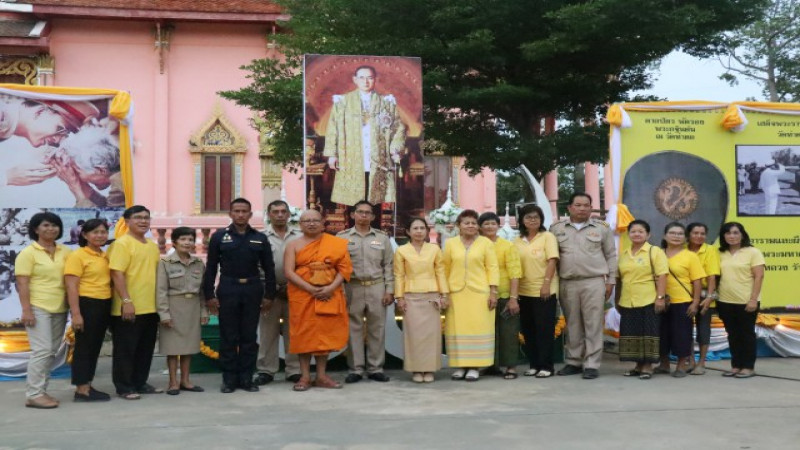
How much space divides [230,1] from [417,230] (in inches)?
419

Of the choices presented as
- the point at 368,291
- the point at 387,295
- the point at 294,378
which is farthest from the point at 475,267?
the point at 294,378

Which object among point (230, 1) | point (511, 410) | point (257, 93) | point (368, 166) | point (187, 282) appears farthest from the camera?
point (230, 1)

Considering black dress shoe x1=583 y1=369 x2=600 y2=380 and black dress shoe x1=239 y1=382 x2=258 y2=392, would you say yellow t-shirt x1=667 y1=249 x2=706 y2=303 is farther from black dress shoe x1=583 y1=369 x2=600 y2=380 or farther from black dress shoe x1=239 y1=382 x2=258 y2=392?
black dress shoe x1=239 y1=382 x2=258 y2=392

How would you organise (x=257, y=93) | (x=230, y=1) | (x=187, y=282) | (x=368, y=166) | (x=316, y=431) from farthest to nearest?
(x=230, y=1)
(x=257, y=93)
(x=368, y=166)
(x=187, y=282)
(x=316, y=431)

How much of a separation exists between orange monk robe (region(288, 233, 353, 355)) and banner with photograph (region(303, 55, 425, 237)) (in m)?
1.26

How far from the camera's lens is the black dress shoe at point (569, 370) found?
668 cm

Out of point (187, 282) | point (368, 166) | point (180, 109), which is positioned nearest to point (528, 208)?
point (368, 166)

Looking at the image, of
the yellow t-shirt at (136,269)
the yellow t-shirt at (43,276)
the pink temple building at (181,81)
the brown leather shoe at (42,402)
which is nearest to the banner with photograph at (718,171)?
the yellow t-shirt at (136,269)

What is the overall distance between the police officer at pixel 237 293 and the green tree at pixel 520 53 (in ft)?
13.1

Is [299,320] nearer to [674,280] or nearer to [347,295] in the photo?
[347,295]

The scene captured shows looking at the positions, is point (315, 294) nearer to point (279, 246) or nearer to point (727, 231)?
point (279, 246)

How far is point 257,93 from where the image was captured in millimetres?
11156

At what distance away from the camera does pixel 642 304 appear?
21.4 ft

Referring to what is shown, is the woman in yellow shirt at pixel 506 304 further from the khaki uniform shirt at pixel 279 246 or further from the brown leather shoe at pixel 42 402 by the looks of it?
the brown leather shoe at pixel 42 402
